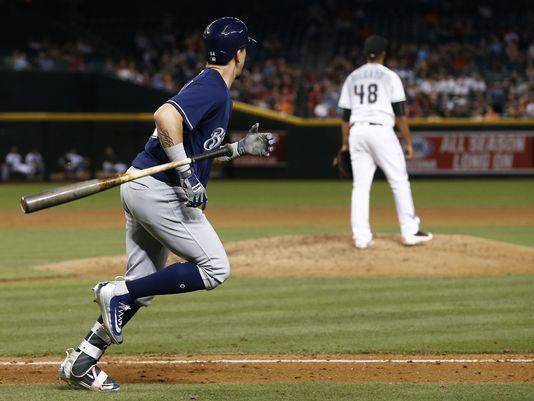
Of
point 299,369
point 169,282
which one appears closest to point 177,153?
point 169,282

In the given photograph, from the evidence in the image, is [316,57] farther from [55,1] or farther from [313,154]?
[55,1]

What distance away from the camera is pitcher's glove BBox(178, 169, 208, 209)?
540cm

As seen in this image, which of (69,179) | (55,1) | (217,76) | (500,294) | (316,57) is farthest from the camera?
(55,1)

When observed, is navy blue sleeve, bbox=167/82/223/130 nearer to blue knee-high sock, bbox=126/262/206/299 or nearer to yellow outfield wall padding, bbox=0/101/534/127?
blue knee-high sock, bbox=126/262/206/299

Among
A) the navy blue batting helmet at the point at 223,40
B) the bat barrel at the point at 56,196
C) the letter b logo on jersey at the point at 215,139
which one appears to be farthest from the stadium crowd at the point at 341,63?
the bat barrel at the point at 56,196

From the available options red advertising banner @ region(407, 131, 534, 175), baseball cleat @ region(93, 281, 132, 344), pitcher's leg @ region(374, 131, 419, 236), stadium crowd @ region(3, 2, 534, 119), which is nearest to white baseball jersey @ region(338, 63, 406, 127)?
pitcher's leg @ region(374, 131, 419, 236)

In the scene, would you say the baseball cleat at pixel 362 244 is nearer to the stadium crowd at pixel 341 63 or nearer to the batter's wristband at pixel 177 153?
the batter's wristband at pixel 177 153

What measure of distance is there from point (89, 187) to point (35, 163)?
856 inches

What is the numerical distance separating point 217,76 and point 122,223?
1226 cm

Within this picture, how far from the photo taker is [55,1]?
33.7 metres

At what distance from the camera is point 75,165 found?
2655cm

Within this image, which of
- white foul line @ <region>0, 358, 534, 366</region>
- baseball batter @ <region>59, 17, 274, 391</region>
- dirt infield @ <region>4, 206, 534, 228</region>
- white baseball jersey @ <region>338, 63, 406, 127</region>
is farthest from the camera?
dirt infield @ <region>4, 206, 534, 228</region>

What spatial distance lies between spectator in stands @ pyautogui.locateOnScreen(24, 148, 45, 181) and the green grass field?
1421cm

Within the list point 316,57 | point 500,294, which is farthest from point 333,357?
point 316,57
